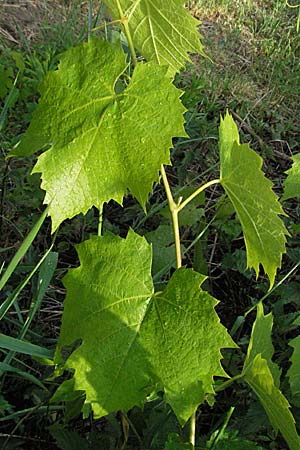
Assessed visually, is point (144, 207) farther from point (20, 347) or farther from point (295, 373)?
point (295, 373)

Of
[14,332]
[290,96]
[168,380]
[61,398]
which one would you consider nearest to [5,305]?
[61,398]

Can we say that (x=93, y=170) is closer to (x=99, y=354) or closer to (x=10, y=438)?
(x=99, y=354)

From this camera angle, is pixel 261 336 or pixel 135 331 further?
pixel 261 336

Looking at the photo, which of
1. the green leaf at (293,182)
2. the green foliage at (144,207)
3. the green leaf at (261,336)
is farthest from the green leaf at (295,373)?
the green leaf at (293,182)

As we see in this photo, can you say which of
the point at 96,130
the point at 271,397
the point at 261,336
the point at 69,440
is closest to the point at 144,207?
the point at 96,130

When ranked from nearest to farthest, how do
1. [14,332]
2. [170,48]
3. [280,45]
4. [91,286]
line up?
[91,286], [170,48], [14,332], [280,45]

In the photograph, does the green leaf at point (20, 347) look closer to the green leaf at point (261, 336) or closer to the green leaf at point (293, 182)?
the green leaf at point (261, 336)

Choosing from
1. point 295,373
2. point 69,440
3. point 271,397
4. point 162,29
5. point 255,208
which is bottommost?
point 69,440
